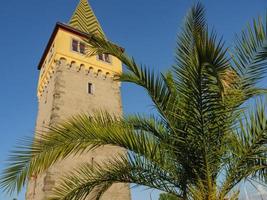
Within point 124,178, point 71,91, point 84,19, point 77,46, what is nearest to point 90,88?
point 71,91

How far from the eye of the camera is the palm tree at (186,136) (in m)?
4.35

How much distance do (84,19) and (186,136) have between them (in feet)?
63.9

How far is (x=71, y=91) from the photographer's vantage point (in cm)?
1573

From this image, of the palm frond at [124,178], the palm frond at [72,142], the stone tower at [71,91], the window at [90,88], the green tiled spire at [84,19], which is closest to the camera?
the palm frond at [72,142]

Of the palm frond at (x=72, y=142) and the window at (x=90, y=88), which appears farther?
the window at (x=90, y=88)

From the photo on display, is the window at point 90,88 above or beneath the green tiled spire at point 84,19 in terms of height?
beneath

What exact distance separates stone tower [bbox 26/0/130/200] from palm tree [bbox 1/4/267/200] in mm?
8580

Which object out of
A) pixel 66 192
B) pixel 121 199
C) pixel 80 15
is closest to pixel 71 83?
pixel 121 199

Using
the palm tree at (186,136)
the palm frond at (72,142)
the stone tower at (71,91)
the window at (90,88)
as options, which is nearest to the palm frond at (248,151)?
the palm tree at (186,136)

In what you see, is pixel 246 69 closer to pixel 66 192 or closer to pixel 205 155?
pixel 205 155

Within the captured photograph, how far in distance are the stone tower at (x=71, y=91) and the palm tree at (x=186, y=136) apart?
8580mm

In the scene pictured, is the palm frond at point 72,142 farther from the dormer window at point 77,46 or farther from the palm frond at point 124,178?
the dormer window at point 77,46

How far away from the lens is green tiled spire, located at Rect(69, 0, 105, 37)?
21.0 meters

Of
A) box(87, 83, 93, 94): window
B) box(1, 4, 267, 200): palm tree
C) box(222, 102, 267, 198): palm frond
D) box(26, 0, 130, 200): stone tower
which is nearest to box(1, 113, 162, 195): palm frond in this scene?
box(1, 4, 267, 200): palm tree
